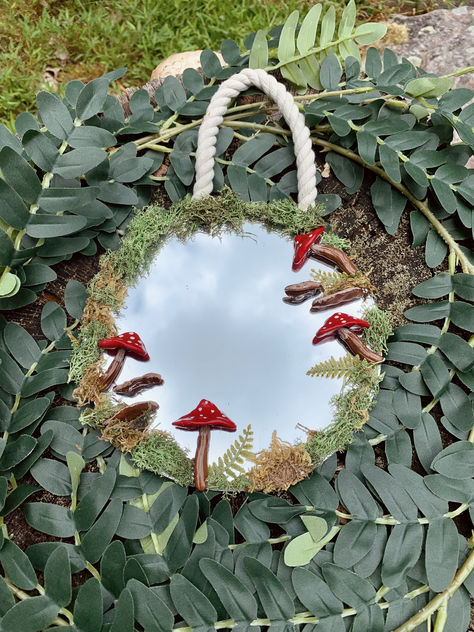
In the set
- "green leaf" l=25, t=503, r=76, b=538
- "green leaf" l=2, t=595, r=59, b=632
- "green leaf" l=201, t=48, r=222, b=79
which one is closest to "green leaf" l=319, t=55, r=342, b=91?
"green leaf" l=201, t=48, r=222, b=79

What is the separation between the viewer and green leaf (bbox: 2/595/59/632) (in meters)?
0.92

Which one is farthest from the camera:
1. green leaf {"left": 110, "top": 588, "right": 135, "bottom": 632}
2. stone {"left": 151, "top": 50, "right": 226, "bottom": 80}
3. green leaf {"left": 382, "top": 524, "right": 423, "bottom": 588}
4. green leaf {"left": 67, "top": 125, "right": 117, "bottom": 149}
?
stone {"left": 151, "top": 50, "right": 226, "bottom": 80}

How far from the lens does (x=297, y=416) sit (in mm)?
1113

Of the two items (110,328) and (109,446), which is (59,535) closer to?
(109,446)

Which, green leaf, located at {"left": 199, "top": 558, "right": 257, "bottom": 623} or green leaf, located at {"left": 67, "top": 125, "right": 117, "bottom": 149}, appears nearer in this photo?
green leaf, located at {"left": 199, "top": 558, "right": 257, "bottom": 623}

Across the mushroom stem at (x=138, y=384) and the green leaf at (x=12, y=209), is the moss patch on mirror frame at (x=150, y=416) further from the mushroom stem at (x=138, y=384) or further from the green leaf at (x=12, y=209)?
the green leaf at (x=12, y=209)

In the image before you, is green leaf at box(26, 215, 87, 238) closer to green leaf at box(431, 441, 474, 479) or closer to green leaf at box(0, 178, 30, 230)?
green leaf at box(0, 178, 30, 230)

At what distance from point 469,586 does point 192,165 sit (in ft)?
3.21

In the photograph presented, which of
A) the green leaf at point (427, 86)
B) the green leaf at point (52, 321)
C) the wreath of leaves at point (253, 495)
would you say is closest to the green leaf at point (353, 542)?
the wreath of leaves at point (253, 495)

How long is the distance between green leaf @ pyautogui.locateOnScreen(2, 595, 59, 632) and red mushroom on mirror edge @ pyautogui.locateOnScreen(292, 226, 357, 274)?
0.74 meters

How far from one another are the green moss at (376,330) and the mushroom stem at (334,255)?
9 centimetres

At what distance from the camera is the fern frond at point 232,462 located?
1.07 meters

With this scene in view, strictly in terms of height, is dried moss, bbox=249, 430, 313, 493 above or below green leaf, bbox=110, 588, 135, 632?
above

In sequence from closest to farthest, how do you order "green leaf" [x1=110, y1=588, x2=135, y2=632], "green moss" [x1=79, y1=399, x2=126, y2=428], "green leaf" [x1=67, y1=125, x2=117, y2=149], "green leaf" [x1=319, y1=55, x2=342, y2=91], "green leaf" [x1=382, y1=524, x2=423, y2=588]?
"green leaf" [x1=110, y1=588, x2=135, y2=632]
"green leaf" [x1=382, y1=524, x2=423, y2=588]
"green moss" [x1=79, y1=399, x2=126, y2=428]
"green leaf" [x1=67, y1=125, x2=117, y2=149]
"green leaf" [x1=319, y1=55, x2=342, y2=91]
